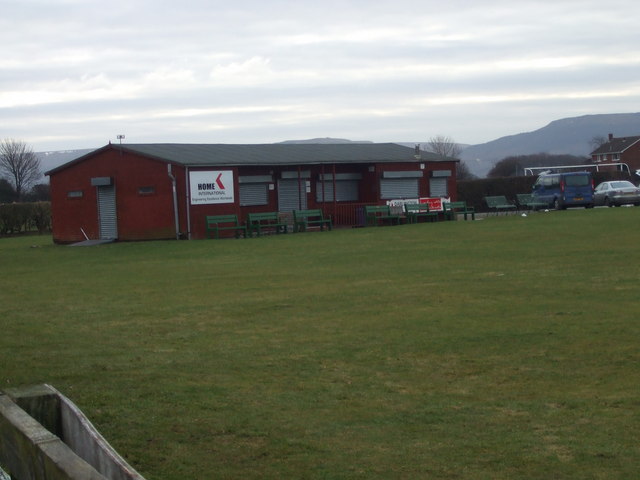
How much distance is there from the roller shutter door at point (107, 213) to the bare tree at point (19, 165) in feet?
161

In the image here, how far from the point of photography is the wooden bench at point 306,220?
3744 cm

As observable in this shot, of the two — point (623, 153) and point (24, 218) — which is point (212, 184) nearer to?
point (24, 218)

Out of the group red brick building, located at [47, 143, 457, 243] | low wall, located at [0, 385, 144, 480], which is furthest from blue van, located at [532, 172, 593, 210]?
low wall, located at [0, 385, 144, 480]

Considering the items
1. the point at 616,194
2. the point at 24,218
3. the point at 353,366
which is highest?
the point at 24,218

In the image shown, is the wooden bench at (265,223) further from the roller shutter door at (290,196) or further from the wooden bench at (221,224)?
the roller shutter door at (290,196)

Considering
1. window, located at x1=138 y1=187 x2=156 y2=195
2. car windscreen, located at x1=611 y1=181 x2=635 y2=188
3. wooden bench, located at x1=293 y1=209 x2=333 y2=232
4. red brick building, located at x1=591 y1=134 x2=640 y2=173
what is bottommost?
wooden bench, located at x1=293 y1=209 x2=333 y2=232

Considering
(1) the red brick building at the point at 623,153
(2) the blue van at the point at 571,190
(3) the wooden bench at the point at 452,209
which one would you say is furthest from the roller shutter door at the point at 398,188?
(1) the red brick building at the point at 623,153

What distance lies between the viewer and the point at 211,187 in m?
35.8

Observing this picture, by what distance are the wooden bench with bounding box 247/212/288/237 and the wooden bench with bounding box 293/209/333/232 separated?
49cm

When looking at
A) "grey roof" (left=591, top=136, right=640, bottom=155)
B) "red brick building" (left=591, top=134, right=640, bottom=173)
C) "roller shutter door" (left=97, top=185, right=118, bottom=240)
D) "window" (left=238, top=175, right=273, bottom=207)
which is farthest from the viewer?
"grey roof" (left=591, top=136, right=640, bottom=155)

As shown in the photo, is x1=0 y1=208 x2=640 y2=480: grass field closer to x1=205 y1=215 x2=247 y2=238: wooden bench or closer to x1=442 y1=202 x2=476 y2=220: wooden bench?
x1=205 y1=215 x2=247 y2=238: wooden bench

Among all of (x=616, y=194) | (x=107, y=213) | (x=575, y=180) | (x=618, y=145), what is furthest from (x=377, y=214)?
(x=618, y=145)

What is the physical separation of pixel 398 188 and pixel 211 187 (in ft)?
32.5

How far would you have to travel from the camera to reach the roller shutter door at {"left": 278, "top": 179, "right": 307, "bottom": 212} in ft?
130
